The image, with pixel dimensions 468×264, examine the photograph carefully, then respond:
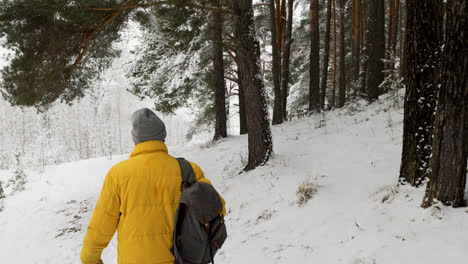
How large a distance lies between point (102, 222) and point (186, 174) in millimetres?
600

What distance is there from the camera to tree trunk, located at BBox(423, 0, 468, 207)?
9.12ft

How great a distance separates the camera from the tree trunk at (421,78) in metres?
3.61

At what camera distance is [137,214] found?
1876 millimetres

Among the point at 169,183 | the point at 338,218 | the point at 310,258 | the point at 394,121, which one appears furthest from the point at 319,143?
the point at 169,183

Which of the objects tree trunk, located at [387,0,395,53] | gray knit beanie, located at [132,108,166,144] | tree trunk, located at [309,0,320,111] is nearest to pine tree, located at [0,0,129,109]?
gray knit beanie, located at [132,108,166,144]

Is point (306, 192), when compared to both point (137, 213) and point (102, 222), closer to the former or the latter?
point (137, 213)

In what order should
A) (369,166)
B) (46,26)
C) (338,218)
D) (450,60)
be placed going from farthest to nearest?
Answer: (46,26) → (369,166) → (338,218) → (450,60)

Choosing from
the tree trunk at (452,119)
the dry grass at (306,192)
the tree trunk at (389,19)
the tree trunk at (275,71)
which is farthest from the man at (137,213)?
the tree trunk at (389,19)

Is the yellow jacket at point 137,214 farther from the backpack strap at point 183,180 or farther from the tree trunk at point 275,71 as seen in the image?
the tree trunk at point 275,71

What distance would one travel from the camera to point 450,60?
287cm

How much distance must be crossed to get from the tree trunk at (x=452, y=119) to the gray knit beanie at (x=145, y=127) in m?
2.78

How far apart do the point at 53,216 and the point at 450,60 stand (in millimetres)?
8213

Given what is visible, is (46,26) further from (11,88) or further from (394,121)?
(394,121)

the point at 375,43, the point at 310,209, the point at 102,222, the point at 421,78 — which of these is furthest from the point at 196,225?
the point at 375,43
